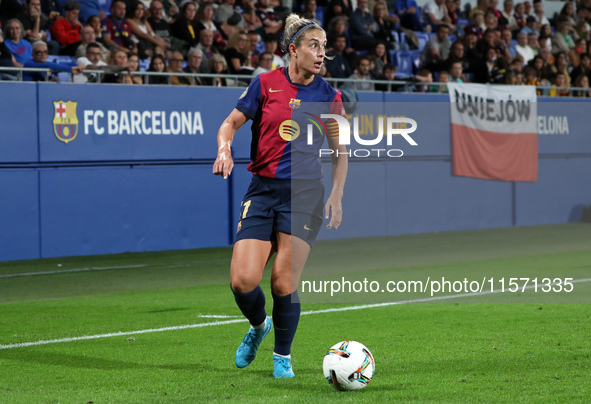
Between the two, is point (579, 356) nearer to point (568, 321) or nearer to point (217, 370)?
point (568, 321)

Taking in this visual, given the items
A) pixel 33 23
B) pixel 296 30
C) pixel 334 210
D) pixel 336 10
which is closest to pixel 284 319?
pixel 334 210

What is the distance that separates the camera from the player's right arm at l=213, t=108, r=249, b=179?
5320mm

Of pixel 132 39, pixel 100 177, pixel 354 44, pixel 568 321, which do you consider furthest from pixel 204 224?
pixel 568 321

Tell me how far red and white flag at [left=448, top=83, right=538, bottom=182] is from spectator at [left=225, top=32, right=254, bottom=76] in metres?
4.34

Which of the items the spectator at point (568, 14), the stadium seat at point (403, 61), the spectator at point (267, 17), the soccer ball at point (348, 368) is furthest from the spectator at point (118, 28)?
the spectator at point (568, 14)

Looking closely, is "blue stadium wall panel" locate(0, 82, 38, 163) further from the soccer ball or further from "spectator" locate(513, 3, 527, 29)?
"spectator" locate(513, 3, 527, 29)

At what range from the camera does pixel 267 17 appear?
18.5m

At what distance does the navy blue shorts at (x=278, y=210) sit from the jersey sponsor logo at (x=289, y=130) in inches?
10.7

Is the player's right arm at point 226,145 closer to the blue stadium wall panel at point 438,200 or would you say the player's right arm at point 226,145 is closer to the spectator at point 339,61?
the spectator at point 339,61

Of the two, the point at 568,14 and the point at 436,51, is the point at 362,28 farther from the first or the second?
the point at 568,14

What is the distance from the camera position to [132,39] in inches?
610

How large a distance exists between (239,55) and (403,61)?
16.0 ft

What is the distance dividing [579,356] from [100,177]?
979 centimetres

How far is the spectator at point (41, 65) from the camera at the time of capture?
13852 mm
